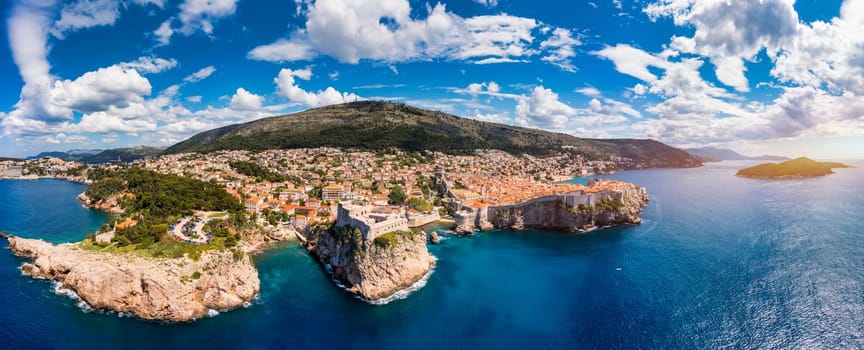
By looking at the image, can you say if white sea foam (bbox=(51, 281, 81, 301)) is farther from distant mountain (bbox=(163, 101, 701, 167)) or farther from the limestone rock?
distant mountain (bbox=(163, 101, 701, 167))

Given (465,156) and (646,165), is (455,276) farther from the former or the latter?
(646,165)

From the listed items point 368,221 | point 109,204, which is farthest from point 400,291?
point 109,204

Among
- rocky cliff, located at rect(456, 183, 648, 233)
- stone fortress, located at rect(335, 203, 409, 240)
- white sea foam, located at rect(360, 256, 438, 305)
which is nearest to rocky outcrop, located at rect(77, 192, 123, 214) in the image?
stone fortress, located at rect(335, 203, 409, 240)

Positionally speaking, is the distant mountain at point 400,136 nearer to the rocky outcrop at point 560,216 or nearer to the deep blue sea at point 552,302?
the rocky outcrop at point 560,216

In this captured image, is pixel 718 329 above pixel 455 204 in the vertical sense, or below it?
below

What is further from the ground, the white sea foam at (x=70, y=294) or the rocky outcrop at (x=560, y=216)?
the rocky outcrop at (x=560, y=216)

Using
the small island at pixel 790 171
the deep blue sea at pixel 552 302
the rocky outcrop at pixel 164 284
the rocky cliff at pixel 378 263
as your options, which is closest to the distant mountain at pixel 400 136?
the small island at pixel 790 171

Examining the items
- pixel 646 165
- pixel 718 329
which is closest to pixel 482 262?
pixel 718 329
